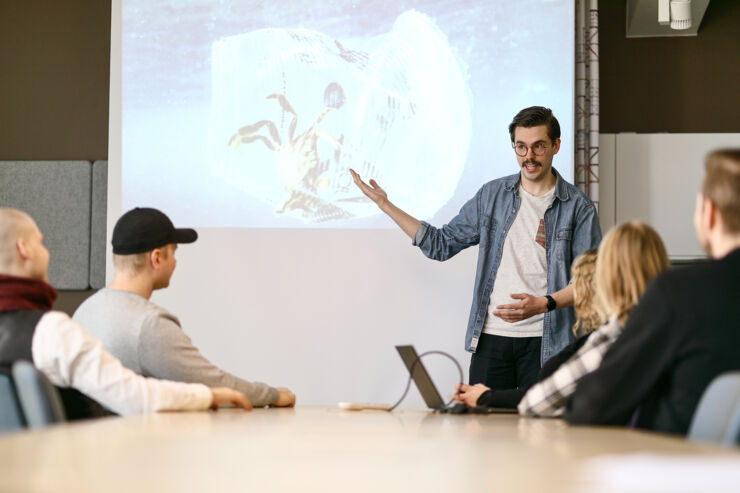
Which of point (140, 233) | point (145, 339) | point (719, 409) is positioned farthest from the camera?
point (140, 233)

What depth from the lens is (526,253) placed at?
3.27 metres

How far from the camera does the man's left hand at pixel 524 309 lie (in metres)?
2.92

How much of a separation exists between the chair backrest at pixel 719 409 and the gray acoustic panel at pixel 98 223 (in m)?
3.72

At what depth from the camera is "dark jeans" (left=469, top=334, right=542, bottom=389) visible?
10.2 ft

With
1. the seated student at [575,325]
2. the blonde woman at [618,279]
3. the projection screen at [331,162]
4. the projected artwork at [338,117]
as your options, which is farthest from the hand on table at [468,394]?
the projected artwork at [338,117]

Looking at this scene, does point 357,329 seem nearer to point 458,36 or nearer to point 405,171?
point 405,171

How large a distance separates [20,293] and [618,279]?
133cm

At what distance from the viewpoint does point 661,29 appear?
184 inches

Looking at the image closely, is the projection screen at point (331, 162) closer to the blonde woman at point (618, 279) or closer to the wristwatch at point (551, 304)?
the wristwatch at point (551, 304)

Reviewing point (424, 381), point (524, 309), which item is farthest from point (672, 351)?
point (524, 309)

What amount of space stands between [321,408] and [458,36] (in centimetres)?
254

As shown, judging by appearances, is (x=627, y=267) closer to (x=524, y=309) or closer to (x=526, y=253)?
(x=524, y=309)

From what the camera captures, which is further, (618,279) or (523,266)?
(523,266)

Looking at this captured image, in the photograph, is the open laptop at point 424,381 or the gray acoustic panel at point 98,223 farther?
the gray acoustic panel at point 98,223
